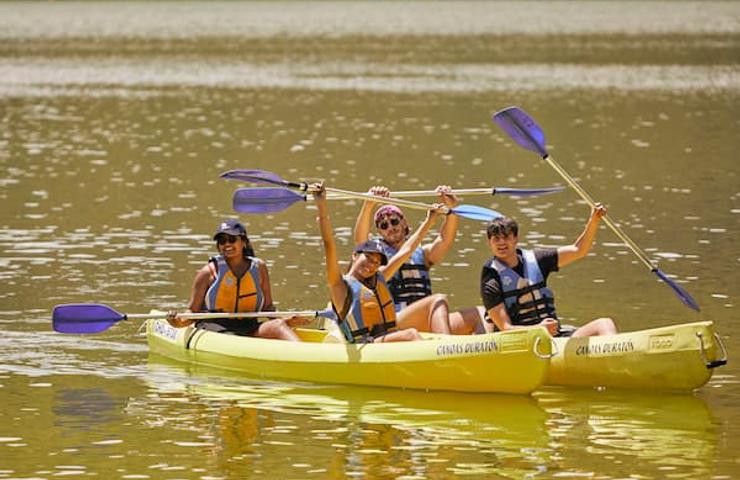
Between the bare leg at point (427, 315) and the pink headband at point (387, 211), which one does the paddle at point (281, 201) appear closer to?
the pink headband at point (387, 211)

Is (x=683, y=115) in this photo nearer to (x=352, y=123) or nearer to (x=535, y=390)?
Answer: (x=352, y=123)

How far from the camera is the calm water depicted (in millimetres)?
12547

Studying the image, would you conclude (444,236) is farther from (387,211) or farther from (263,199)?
(263,199)

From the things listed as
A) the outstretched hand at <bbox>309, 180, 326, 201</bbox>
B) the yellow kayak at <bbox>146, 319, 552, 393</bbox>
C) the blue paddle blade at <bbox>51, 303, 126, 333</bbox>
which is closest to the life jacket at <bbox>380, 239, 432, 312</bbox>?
the yellow kayak at <bbox>146, 319, 552, 393</bbox>

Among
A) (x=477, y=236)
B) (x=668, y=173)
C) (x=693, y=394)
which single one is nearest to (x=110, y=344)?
(x=693, y=394)

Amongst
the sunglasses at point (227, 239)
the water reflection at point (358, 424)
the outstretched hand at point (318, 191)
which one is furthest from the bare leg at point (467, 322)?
the sunglasses at point (227, 239)

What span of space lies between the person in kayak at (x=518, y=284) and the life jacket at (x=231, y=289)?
6.12 ft

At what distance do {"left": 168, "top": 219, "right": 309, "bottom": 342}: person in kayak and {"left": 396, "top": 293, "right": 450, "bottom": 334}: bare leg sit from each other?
34.3 inches

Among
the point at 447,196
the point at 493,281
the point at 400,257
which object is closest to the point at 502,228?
the point at 493,281

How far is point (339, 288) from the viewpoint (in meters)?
14.1

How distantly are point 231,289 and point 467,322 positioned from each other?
71.8 inches

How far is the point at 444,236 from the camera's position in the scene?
15570 millimetres

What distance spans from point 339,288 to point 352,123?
21816 millimetres

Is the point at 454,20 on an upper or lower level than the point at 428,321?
upper
